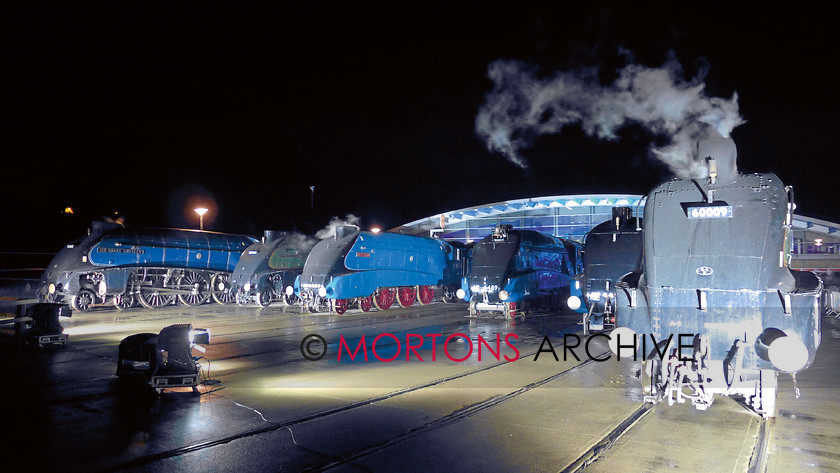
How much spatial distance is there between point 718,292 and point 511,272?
11.9m

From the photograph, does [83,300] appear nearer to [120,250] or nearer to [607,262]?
[120,250]

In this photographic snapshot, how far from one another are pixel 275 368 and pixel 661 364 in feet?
21.6

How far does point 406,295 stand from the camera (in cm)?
2477

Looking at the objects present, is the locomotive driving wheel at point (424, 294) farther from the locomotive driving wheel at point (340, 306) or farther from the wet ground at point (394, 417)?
the wet ground at point (394, 417)

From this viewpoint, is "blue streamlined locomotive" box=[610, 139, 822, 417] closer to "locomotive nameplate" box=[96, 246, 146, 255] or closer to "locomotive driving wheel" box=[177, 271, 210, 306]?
"locomotive nameplate" box=[96, 246, 146, 255]

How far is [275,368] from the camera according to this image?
9.57 metres

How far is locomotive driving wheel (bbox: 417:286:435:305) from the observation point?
2583 cm

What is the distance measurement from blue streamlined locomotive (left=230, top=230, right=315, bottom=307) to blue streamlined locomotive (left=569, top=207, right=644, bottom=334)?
14.1 metres

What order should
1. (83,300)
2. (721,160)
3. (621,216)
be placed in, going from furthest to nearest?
(83,300) < (621,216) < (721,160)

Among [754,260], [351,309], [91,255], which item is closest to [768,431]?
[754,260]

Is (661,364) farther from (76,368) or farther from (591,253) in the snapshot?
(76,368)

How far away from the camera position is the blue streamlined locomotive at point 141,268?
843 inches

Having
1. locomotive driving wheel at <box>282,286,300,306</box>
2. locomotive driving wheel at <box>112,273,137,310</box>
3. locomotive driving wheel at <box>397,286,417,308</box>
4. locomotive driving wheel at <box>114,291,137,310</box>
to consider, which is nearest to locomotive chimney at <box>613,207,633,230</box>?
locomotive driving wheel at <box>397,286,417,308</box>

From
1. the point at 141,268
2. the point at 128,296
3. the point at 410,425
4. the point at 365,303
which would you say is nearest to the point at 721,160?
the point at 410,425
